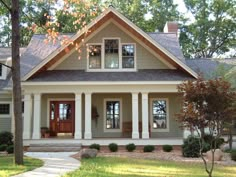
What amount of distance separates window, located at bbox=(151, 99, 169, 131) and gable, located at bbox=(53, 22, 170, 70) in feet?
7.43

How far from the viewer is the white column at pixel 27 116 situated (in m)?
19.5

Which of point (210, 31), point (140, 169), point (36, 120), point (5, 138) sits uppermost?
point (210, 31)

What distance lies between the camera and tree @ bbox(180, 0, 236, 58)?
139 ft

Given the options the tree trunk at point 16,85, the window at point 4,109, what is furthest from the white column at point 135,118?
the window at point 4,109

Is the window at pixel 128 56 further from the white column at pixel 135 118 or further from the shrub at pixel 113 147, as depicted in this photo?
the shrub at pixel 113 147

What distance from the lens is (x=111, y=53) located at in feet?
70.3

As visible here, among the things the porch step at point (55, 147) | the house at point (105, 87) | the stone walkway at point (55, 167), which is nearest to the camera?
the stone walkway at point (55, 167)

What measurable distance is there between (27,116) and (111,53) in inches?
224

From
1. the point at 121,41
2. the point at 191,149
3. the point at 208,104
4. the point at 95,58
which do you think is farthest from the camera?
the point at 95,58

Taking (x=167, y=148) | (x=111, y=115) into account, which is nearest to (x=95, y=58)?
(x=111, y=115)

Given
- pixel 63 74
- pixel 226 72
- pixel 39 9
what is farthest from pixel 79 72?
pixel 39 9

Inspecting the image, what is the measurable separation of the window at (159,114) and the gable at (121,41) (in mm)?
2266

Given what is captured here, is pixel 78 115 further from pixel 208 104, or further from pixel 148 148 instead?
pixel 208 104

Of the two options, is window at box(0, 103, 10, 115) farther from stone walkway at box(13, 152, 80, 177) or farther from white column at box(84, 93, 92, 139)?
stone walkway at box(13, 152, 80, 177)
